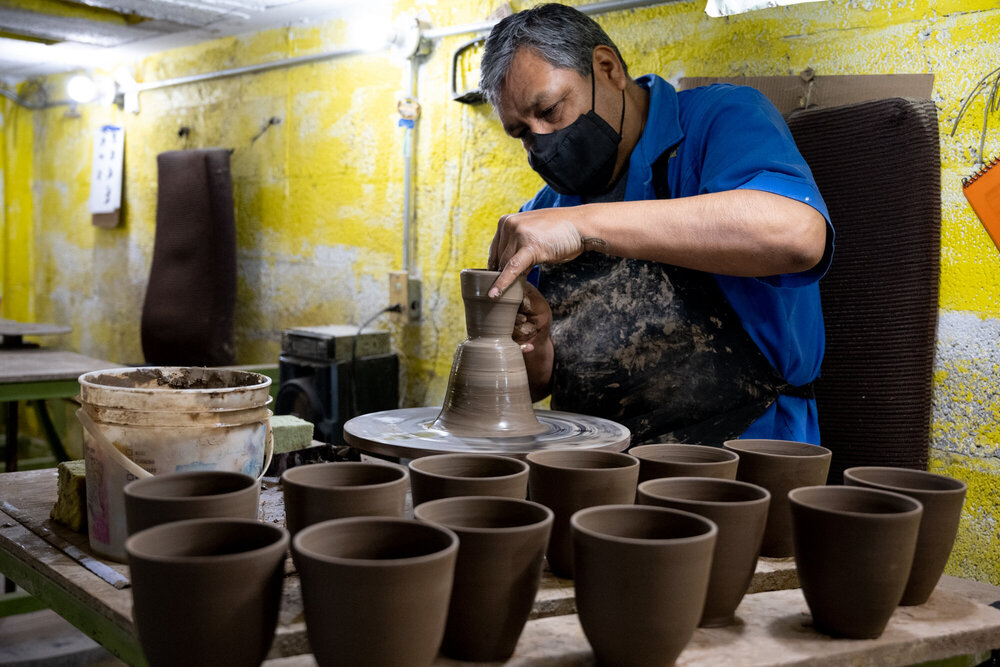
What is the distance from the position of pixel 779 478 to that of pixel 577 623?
391 mm

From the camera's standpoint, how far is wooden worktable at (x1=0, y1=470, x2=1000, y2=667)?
0.91 m

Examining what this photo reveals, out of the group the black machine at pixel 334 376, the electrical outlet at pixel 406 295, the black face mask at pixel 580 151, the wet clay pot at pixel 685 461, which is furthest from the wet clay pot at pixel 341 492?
the electrical outlet at pixel 406 295

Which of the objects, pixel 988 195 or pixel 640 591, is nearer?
pixel 640 591

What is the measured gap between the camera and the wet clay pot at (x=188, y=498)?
2.99ft

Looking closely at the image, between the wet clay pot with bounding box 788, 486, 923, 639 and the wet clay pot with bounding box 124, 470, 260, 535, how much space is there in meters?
0.64

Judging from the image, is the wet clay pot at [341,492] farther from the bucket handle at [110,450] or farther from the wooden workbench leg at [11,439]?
the wooden workbench leg at [11,439]

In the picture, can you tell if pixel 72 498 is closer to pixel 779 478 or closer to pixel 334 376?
pixel 779 478

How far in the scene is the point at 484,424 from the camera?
157 centimetres

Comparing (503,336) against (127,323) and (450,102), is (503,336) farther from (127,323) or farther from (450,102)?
(127,323)

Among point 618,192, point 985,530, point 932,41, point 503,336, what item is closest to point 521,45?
point 618,192

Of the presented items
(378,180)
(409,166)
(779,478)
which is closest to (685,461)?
(779,478)

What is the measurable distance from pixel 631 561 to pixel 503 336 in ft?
2.74

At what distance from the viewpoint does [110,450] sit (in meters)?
1.13

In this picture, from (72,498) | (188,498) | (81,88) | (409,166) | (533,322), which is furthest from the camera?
(81,88)
